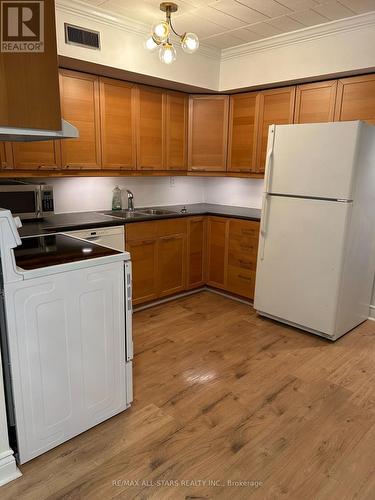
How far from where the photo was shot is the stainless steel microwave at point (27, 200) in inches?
115

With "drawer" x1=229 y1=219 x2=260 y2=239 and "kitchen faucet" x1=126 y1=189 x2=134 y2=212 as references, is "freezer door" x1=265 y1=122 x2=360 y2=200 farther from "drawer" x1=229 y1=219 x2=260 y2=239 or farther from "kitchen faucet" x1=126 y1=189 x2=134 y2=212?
"kitchen faucet" x1=126 y1=189 x2=134 y2=212

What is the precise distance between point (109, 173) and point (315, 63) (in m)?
2.14

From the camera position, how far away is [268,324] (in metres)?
3.46

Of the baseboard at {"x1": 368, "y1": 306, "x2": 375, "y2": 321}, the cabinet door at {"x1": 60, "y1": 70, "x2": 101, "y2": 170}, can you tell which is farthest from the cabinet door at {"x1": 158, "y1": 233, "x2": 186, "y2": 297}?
the baseboard at {"x1": 368, "y1": 306, "x2": 375, "y2": 321}

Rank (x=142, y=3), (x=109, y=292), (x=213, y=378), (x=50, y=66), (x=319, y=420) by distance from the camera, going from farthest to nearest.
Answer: (x=142, y=3), (x=213, y=378), (x=319, y=420), (x=109, y=292), (x=50, y=66)

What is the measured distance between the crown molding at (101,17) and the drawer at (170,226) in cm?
170

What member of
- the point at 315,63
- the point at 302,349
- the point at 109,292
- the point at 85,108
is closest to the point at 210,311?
the point at 302,349

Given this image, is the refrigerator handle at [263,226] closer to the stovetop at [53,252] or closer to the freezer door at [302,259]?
the freezer door at [302,259]

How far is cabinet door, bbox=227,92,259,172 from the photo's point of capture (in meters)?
3.93

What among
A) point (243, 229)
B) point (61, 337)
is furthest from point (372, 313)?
point (61, 337)

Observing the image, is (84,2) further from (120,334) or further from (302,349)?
(302,349)

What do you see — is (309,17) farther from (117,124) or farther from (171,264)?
(171,264)

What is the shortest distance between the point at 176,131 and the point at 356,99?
180cm

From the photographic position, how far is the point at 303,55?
10.9 feet
